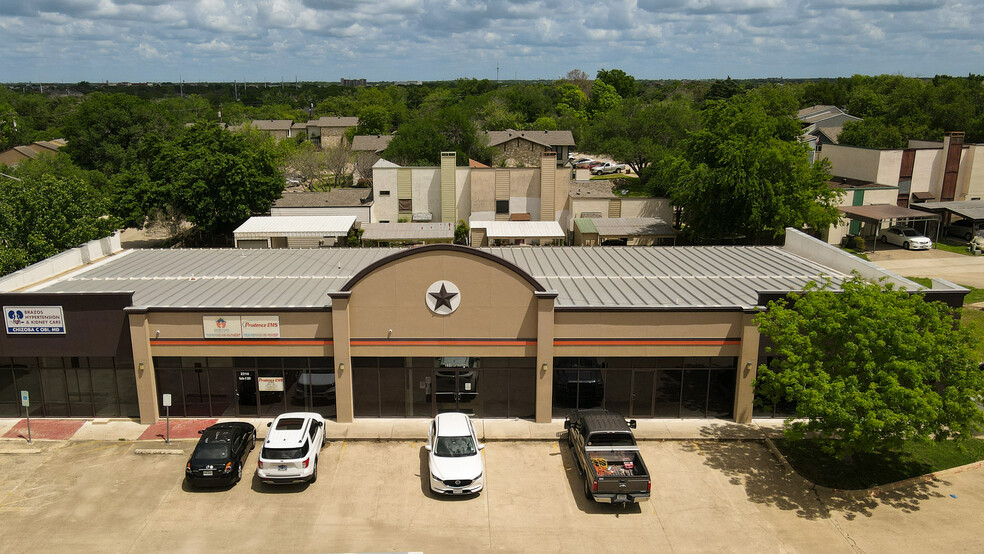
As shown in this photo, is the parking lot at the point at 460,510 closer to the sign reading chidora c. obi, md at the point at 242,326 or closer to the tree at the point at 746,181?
the sign reading chidora c. obi, md at the point at 242,326

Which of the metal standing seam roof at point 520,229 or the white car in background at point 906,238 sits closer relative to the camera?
the metal standing seam roof at point 520,229

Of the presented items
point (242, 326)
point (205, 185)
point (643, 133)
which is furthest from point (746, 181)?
point (643, 133)

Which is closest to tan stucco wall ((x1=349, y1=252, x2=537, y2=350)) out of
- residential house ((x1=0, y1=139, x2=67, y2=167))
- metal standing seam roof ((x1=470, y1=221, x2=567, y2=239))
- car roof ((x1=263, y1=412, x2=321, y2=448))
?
car roof ((x1=263, y1=412, x2=321, y2=448))

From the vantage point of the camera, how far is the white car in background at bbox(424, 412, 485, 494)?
807 inches

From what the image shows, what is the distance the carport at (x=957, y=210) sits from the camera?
53.7m

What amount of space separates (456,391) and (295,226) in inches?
1090

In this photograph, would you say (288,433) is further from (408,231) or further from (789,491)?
(408,231)

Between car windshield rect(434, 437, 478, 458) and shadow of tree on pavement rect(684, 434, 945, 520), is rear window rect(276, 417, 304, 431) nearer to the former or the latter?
car windshield rect(434, 437, 478, 458)

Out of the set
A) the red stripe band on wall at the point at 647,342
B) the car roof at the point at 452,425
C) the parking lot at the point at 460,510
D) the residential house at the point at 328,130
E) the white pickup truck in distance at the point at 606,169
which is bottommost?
the parking lot at the point at 460,510

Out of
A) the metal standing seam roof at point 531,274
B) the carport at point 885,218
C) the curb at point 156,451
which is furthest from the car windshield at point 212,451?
the carport at point 885,218

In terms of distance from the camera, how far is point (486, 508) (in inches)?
797

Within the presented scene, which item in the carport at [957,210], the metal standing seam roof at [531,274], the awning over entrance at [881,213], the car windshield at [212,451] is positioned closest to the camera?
the car windshield at [212,451]

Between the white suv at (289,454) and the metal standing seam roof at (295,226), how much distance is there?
27.2m

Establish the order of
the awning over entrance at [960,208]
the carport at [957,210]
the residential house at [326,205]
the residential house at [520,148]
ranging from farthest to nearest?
1. the residential house at [520,148]
2. the carport at [957,210]
3. the awning over entrance at [960,208]
4. the residential house at [326,205]
